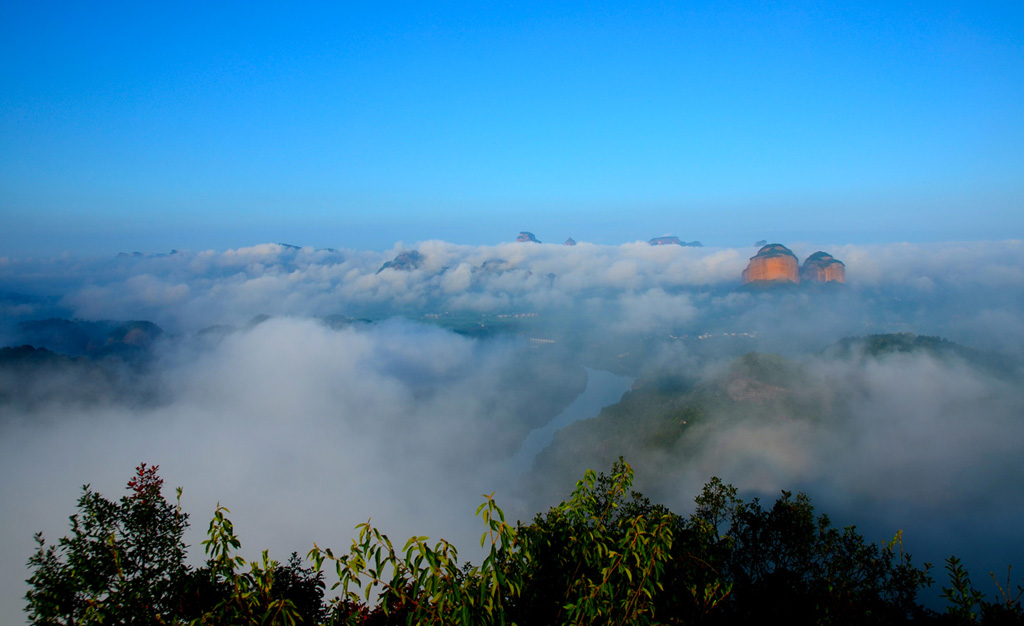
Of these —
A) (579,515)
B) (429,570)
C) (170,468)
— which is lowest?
(170,468)

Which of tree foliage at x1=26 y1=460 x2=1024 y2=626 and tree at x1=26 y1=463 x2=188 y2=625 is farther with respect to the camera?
tree at x1=26 y1=463 x2=188 y2=625

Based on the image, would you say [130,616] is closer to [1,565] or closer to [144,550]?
[144,550]

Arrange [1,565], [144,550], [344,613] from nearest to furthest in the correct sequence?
[344,613] → [144,550] → [1,565]

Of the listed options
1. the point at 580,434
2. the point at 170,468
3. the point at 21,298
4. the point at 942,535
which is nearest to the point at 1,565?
the point at 170,468

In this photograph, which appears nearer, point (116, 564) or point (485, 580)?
point (485, 580)

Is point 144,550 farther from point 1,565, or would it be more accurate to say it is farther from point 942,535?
point 942,535

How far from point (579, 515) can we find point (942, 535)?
244ft

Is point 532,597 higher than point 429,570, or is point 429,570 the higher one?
point 429,570

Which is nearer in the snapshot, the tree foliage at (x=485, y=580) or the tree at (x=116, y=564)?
the tree foliage at (x=485, y=580)

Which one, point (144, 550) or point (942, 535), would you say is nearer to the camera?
point (144, 550)

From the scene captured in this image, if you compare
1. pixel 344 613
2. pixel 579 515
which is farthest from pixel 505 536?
pixel 344 613

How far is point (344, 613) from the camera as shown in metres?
5.67

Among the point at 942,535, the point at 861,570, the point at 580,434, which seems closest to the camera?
the point at 861,570

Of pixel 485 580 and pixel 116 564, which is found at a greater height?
pixel 485 580
